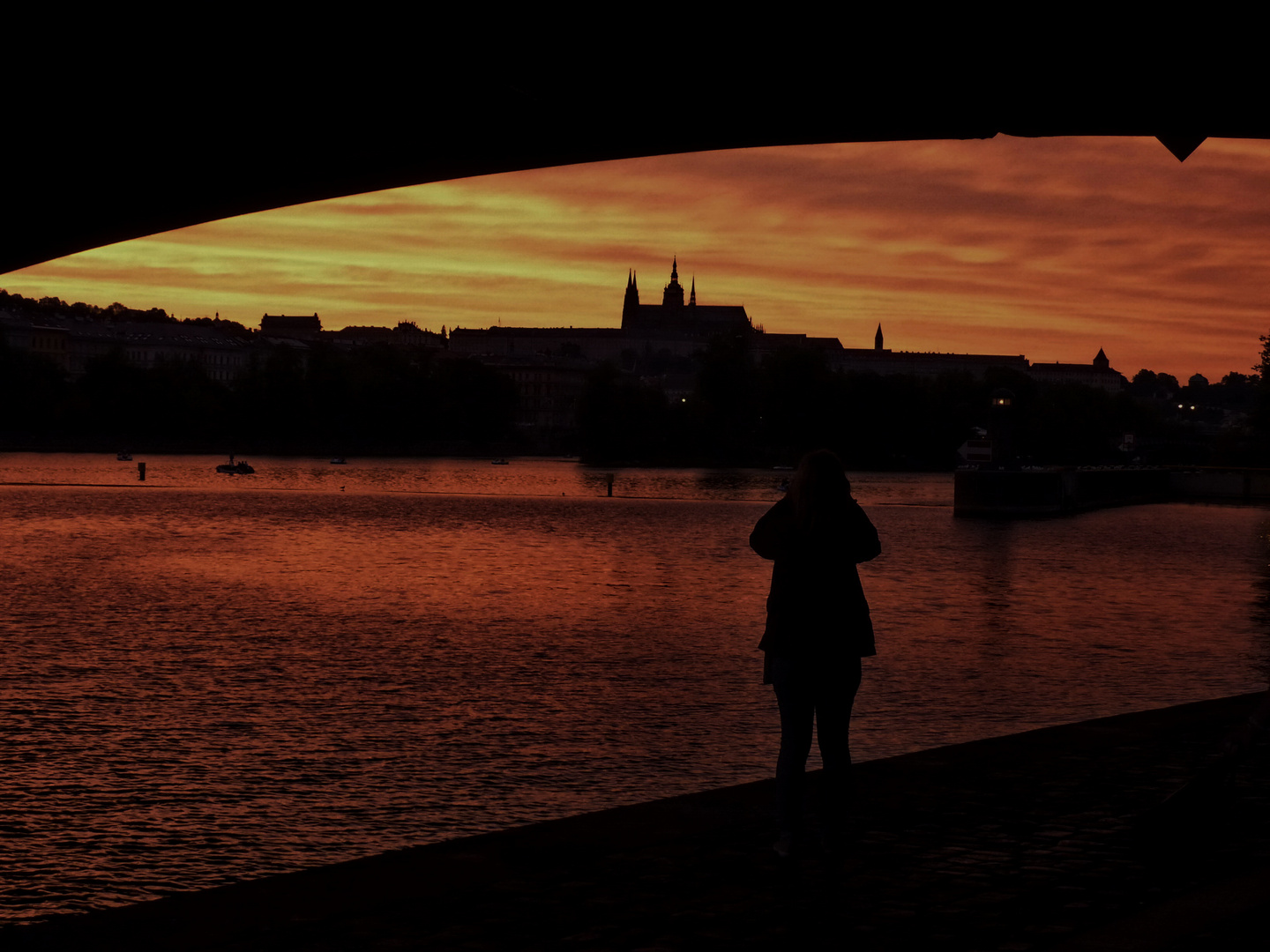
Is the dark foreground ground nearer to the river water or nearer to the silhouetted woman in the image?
the silhouetted woman

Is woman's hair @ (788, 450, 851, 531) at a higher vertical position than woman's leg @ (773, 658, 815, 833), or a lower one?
higher

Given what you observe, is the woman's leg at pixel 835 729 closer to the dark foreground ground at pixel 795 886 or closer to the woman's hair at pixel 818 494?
the dark foreground ground at pixel 795 886

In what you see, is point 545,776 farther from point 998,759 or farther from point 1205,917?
point 1205,917

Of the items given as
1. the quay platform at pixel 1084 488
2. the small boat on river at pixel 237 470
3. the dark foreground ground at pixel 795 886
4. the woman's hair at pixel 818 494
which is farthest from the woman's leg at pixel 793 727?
the small boat on river at pixel 237 470

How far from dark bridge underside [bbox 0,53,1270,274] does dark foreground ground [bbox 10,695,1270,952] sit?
12.7 ft

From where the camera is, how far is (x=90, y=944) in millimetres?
5715

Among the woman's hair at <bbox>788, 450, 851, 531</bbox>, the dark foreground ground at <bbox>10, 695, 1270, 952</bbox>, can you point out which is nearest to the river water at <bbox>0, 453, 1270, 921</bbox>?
the dark foreground ground at <bbox>10, 695, 1270, 952</bbox>

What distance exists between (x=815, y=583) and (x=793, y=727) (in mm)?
689

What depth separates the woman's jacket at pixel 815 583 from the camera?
7.39 m

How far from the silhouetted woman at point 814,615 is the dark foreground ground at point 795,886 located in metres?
0.38

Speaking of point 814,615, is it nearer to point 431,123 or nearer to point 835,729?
point 835,729

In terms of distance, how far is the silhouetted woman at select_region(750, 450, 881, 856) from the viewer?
7344mm

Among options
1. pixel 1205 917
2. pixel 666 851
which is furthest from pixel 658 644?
pixel 1205 917

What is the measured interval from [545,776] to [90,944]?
4814 mm
